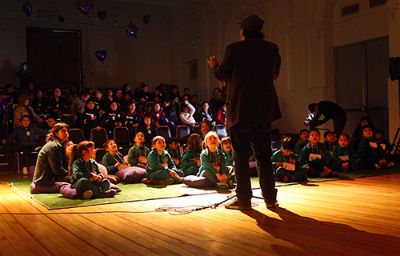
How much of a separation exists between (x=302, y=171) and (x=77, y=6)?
11.0 m

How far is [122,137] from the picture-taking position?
9.98 meters

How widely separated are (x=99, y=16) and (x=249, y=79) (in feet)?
40.8

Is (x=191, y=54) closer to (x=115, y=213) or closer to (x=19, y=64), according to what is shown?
(x=19, y=64)

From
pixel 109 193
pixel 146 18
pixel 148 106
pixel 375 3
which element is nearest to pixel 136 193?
pixel 109 193

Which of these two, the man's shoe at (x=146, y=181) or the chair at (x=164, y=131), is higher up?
the chair at (x=164, y=131)

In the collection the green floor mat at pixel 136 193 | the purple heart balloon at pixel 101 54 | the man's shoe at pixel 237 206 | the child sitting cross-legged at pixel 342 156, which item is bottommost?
the green floor mat at pixel 136 193

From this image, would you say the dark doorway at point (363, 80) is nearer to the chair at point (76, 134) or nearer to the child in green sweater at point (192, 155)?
the child in green sweater at point (192, 155)

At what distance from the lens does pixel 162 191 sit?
5750 mm

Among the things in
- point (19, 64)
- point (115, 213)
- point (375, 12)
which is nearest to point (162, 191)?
point (115, 213)

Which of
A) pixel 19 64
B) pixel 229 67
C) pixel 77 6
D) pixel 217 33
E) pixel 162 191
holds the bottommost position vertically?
pixel 162 191

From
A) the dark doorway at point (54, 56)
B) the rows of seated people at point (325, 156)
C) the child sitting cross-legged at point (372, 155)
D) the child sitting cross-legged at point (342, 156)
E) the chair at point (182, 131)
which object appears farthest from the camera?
the dark doorway at point (54, 56)

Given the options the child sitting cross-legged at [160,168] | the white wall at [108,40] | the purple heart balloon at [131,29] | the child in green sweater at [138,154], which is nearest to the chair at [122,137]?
the child in green sweater at [138,154]

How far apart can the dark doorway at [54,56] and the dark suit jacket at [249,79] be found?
11696 millimetres

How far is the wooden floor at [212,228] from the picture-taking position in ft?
8.91
